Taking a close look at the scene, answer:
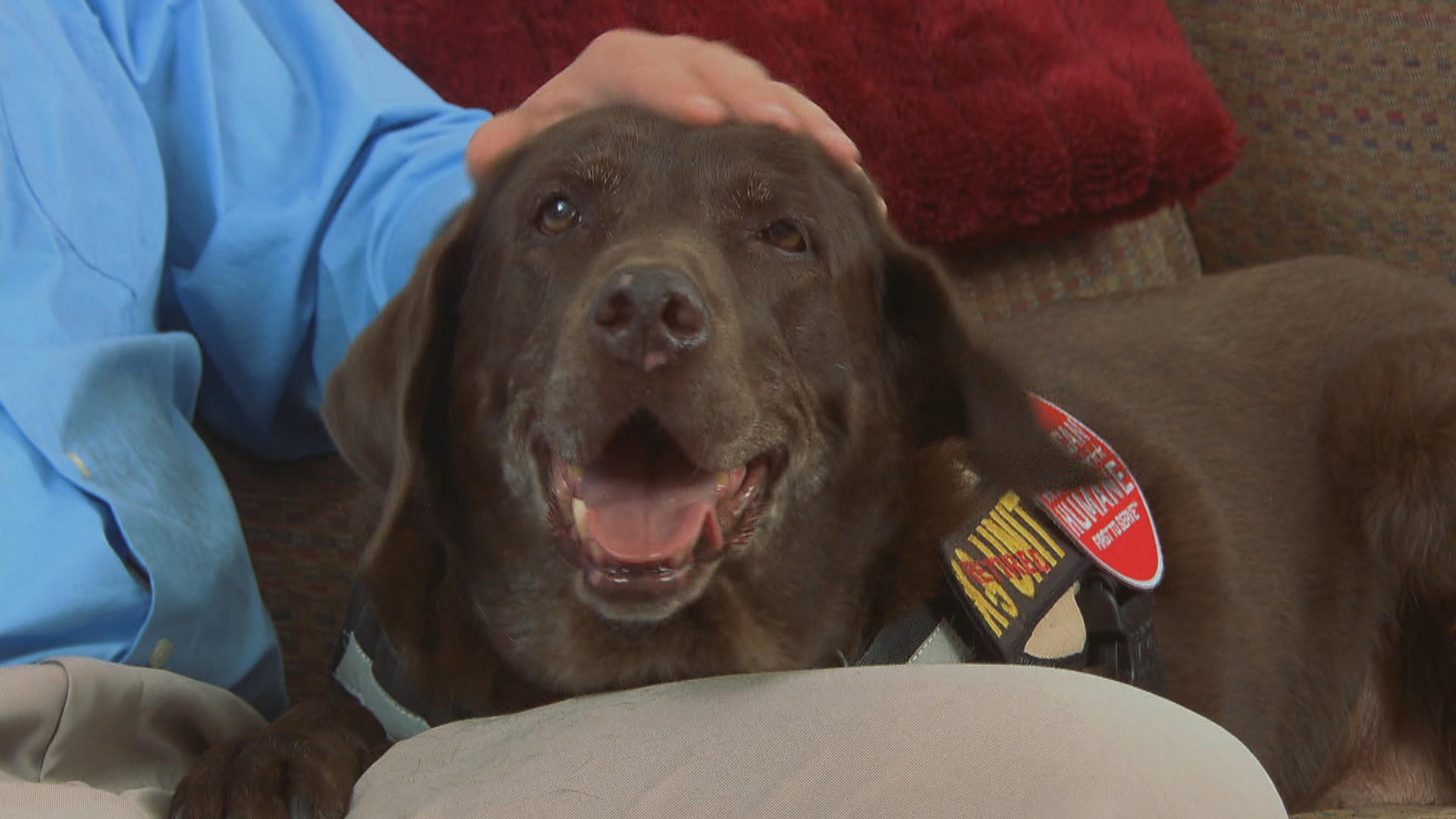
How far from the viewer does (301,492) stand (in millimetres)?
2174

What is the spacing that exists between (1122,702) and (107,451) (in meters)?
1.22

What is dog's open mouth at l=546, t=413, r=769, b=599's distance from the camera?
4.44 ft

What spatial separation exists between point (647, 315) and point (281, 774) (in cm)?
62

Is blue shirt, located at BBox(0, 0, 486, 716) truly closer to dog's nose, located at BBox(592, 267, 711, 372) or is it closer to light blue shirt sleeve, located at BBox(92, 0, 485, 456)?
light blue shirt sleeve, located at BBox(92, 0, 485, 456)

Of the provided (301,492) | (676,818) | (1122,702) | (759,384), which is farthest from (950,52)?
(676,818)

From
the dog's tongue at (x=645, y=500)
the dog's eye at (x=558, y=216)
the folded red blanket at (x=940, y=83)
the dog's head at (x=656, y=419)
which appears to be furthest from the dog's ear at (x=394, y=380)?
the folded red blanket at (x=940, y=83)

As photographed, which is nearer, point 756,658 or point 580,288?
point 580,288

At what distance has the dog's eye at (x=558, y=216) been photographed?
160 centimetres

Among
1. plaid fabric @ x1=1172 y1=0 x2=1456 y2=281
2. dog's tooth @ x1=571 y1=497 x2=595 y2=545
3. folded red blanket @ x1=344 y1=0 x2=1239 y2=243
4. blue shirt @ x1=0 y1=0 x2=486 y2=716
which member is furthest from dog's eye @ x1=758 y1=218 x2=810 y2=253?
plaid fabric @ x1=1172 y1=0 x2=1456 y2=281

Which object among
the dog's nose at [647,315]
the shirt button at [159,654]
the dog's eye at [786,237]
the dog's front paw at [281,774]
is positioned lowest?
the shirt button at [159,654]

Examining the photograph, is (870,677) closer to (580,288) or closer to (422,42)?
(580,288)

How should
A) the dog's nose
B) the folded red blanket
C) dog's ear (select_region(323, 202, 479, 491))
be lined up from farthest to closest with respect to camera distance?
the folded red blanket, dog's ear (select_region(323, 202, 479, 491)), the dog's nose

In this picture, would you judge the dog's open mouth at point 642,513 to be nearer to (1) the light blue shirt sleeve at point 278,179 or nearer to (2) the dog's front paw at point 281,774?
(2) the dog's front paw at point 281,774

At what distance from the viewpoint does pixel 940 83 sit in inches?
97.8
